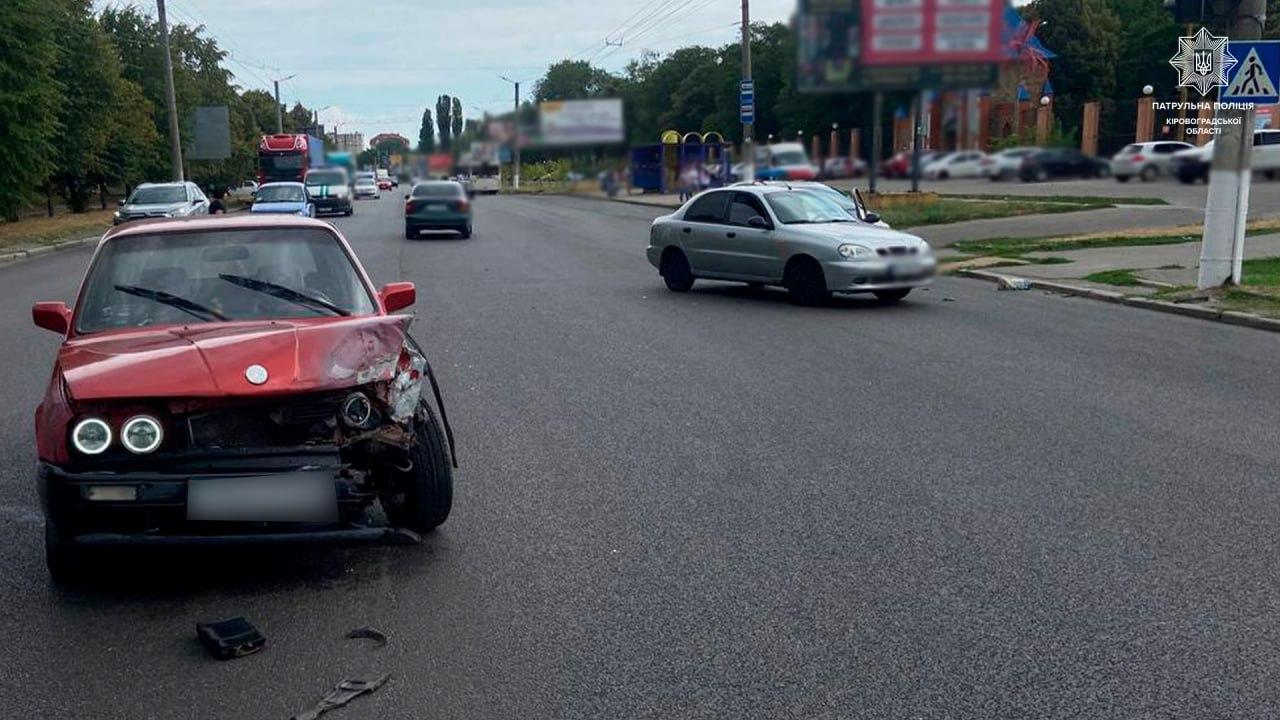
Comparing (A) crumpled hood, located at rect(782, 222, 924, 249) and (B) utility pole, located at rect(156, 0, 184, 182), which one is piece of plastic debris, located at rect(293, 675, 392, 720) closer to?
(A) crumpled hood, located at rect(782, 222, 924, 249)

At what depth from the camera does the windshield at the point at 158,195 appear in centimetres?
3078

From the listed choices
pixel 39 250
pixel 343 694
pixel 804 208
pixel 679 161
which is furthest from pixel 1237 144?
pixel 39 250

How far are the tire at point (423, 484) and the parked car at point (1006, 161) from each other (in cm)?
321

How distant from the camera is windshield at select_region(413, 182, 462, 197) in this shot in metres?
4.46

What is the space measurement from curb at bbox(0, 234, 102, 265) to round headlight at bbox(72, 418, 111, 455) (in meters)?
22.9

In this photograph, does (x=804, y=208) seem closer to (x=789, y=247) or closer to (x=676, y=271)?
(x=789, y=247)

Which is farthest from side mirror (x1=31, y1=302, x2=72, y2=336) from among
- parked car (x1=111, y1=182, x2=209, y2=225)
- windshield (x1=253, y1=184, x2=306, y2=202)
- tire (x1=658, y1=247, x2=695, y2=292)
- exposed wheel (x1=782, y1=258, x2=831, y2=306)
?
parked car (x1=111, y1=182, x2=209, y2=225)

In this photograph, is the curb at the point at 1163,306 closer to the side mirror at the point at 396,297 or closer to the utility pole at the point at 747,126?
the side mirror at the point at 396,297

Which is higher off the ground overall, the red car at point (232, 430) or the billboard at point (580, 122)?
the billboard at point (580, 122)

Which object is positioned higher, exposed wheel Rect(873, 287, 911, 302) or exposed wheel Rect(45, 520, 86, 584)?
exposed wheel Rect(873, 287, 911, 302)

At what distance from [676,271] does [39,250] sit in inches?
739

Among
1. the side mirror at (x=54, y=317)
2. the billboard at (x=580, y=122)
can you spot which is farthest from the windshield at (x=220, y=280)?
the billboard at (x=580, y=122)

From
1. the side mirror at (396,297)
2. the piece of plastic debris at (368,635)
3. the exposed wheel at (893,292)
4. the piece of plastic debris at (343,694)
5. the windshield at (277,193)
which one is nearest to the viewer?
the exposed wheel at (893,292)

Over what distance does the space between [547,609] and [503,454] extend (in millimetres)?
2633
